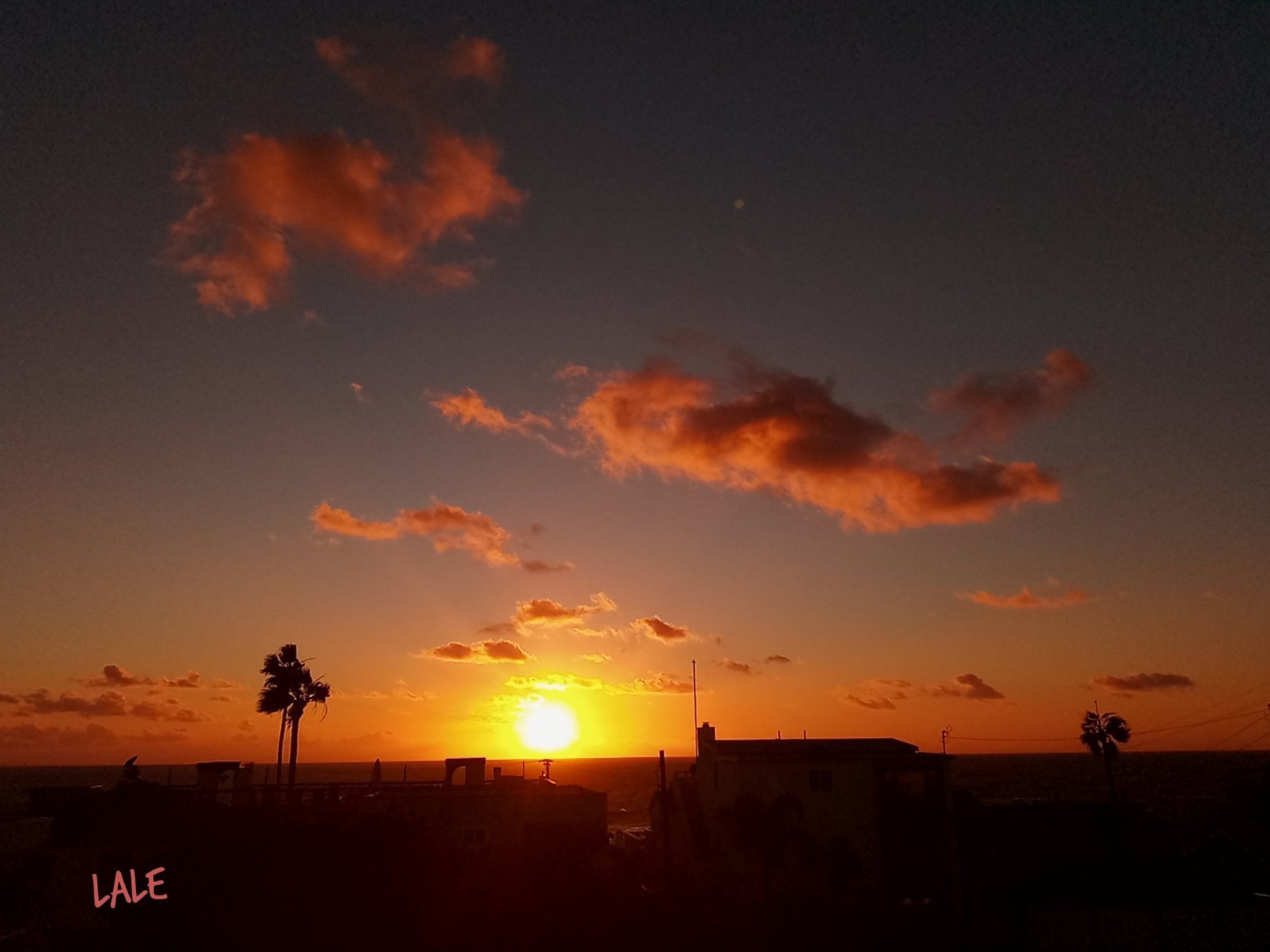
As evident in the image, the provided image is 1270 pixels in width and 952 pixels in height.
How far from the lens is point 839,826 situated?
52781 mm

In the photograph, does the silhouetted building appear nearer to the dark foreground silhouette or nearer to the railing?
the dark foreground silhouette

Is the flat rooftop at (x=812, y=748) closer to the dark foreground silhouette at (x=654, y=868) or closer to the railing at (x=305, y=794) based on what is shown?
the dark foreground silhouette at (x=654, y=868)

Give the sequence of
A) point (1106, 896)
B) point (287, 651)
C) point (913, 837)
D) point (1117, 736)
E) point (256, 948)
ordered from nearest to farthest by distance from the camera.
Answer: point (256, 948)
point (1106, 896)
point (913, 837)
point (287, 651)
point (1117, 736)

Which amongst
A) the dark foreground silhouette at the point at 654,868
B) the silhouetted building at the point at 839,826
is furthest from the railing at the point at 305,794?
the silhouetted building at the point at 839,826

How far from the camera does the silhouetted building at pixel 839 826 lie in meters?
51.0

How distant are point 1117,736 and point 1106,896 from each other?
1496 inches

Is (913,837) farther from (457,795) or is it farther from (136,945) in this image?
(136,945)

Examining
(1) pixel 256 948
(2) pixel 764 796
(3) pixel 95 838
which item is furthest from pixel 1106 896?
(3) pixel 95 838

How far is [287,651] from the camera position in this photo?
2441 inches

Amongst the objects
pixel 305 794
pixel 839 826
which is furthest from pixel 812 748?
pixel 305 794

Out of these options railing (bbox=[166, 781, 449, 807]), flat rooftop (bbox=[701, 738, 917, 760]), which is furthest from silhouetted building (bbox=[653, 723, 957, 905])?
railing (bbox=[166, 781, 449, 807])

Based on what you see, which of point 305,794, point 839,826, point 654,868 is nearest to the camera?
point 305,794

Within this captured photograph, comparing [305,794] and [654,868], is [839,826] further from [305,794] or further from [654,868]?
[305,794]

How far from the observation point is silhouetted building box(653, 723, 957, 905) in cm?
5103
